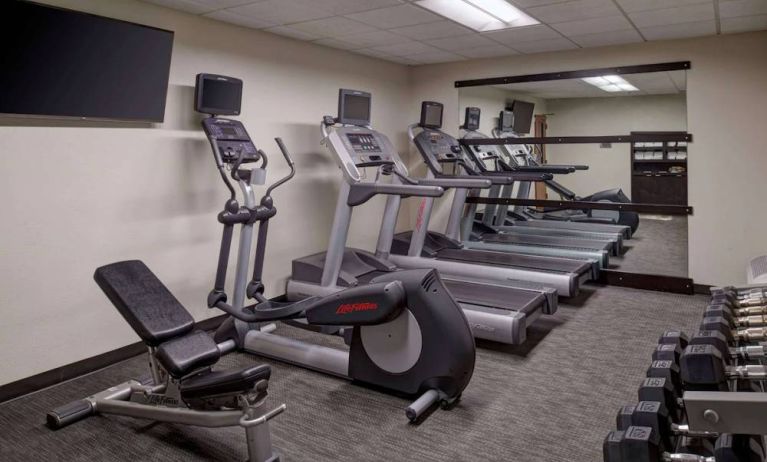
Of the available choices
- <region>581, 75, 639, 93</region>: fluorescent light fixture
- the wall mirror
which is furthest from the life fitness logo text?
<region>581, 75, 639, 93</region>: fluorescent light fixture

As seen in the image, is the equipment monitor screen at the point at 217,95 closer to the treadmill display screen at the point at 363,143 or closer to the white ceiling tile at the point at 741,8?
the treadmill display screen at the point at 363,143

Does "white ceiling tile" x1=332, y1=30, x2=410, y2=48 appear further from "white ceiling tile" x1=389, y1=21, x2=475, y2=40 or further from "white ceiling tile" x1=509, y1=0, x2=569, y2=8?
"white ceiling tile" x1=509, y1=0, x2=569, y2=8

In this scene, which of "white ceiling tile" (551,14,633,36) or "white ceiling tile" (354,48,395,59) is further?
"white ceiling tile" (354,48,395,59)

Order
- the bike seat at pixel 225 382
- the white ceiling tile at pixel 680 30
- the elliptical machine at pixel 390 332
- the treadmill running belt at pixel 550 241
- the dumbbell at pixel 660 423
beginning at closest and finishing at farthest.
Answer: the dumbbell at pixel 660 423
the bike seat at pixel 225 382
the elliptical machine at pixel 390 332
the white ceiling tile at pixel 680 30
the treadmill running belt at pixel 550 241

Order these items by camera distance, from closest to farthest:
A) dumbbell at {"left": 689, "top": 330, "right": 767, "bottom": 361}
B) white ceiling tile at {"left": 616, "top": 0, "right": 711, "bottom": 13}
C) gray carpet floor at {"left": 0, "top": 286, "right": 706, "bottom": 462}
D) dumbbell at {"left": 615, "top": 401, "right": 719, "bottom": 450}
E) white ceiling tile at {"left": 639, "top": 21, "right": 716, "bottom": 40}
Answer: dumbbell at {"left": 615, "top": 401, "right": 719, "bottom": 450}, dumbbell at {"left": 689, "top": 330, "right": 767, "bottom": 361}, gray carpet floor at {"left": 0, "top": 286, "right": 706, "bottom": 462}, white ceiling tile at {"left": 616, "top": 0, "right": 711, "bottom": 13}, white ceiling tile at {"left": 639, "top": 21, "right": 716, "bottom": 40}

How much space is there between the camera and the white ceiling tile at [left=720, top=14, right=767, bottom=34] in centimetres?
393

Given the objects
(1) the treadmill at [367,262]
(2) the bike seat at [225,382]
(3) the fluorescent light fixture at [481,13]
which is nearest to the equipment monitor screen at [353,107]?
(1) the treadmill at [367,262]

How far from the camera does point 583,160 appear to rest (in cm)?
558

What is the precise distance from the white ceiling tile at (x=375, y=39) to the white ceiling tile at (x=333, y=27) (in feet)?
0.36

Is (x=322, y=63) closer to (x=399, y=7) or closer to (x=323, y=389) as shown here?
(x=399, y=7)

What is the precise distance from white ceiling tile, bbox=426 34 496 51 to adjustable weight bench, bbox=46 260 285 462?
3311mm

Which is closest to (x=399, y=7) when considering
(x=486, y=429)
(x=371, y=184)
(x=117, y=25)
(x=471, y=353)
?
(x=371, y=184)

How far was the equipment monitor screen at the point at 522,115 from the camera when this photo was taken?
572 cm

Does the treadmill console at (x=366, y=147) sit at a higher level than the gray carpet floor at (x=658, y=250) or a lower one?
higher
